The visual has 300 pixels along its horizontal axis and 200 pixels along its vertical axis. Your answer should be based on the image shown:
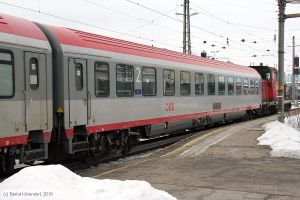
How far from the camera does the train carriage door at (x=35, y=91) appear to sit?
960cm

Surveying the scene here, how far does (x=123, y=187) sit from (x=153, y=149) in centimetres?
943

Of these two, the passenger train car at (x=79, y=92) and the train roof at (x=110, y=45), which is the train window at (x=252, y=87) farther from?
the passenger train car at (x=79, y=92)

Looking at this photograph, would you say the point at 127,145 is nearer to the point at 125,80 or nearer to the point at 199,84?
the point at 125,80

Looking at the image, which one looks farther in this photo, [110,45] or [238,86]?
[238,86]

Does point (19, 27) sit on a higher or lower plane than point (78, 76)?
higher

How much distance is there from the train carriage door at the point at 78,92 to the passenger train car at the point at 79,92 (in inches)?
0.9

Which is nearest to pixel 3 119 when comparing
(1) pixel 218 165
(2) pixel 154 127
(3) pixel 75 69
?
(3) pixel 75 69

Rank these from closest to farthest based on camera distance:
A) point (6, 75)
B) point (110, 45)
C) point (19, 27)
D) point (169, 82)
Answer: point (6, 75)
point (19, 27)
point (110, 45)
point (169, 82)

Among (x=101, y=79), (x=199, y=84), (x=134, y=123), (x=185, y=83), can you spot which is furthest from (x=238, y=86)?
(x=101, y=79)

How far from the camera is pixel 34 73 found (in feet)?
32.3

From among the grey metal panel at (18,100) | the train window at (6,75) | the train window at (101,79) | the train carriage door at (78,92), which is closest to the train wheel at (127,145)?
the train window at (101,79)

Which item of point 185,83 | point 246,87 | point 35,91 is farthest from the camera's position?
point 246,87

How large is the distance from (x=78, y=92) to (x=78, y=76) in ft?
1.34

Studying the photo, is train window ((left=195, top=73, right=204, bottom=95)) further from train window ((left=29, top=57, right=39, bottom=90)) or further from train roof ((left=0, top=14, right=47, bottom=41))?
train window ((left=29, top=57, right=39, bottom=90))
